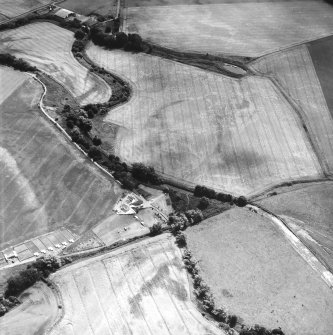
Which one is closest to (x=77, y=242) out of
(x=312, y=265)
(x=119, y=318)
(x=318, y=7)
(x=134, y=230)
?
(x=134, y=230)

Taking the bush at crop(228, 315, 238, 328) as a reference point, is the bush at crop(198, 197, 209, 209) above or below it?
above

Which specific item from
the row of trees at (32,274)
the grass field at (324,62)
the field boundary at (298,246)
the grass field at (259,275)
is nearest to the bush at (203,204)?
the grass field at (259,275)

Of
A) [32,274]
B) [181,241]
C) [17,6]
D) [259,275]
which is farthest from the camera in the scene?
[17,6]

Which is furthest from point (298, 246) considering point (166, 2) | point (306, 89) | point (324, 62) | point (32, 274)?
point (166, 2)

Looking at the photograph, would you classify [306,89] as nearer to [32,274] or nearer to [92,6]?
[92,6]

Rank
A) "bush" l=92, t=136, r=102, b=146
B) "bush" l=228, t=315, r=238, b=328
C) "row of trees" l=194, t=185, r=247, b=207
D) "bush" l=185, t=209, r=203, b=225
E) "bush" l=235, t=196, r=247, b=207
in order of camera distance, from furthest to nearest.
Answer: "bush" l=92, t=136, r=102, b=146 → "row of trees" l=194, t=185, r=247, b=207 → "bush" l=235, t=196, r=247, b=207 → "bush" l=185, t=209, r=203, b=225 → "bush" l=228, t=315, r=238, b=328

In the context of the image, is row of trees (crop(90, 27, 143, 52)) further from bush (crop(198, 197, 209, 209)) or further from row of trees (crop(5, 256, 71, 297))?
row of trees (crop(5, 256, 71, 297))

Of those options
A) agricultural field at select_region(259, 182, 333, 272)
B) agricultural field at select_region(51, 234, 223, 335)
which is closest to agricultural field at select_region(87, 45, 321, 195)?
agricultural field at select_region(259, 182, 333, 272)
